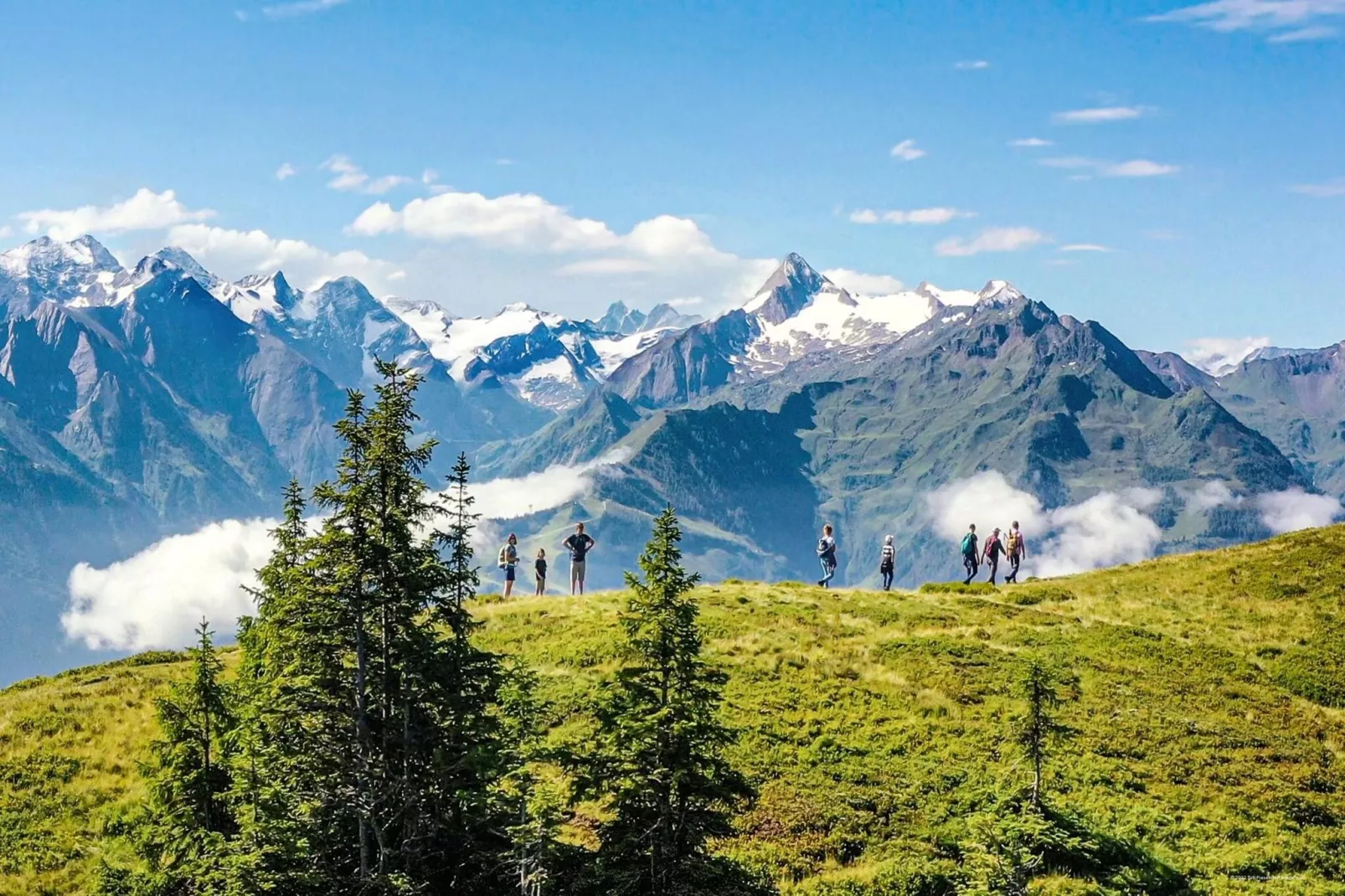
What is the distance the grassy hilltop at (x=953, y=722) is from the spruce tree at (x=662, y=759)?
15.0 ft

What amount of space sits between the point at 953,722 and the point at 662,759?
1512cm

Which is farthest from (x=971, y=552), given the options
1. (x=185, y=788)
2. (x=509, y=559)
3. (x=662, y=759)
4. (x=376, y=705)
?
(x=185, y=788)

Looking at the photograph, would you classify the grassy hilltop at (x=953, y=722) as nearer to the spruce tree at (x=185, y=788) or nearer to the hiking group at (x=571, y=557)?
the hiking group at (x=571, y=557)

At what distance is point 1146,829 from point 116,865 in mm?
26769

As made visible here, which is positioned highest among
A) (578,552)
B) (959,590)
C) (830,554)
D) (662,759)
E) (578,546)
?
(578,546)

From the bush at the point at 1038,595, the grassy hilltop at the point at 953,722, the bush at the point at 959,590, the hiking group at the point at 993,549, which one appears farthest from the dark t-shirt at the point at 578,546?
the bush at the point at 1038,595

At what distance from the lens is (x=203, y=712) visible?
2388 centimetres

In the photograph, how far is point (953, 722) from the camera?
31406mm

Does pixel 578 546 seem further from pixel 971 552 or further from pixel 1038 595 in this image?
pixel 1038 595

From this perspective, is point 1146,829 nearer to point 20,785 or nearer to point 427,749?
point 427,749

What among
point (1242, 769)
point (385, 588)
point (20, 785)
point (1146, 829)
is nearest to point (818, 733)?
point (1146, 829)

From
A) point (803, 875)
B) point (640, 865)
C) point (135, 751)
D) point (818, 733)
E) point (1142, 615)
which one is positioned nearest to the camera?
point (640, 865)

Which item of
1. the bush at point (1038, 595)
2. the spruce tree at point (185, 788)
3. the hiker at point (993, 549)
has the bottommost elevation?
the spruce tree at point (185, 788)

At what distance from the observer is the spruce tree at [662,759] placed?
770 inches
